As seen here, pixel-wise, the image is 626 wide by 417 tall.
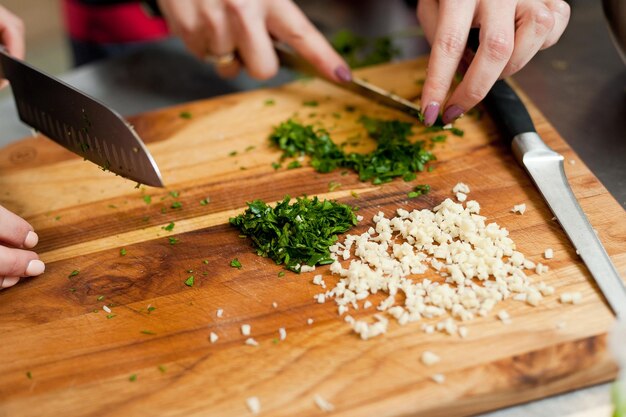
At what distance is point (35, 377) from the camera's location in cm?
132

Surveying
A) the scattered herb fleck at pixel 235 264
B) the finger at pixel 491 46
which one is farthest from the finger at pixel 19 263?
the finger at pixel 491 46

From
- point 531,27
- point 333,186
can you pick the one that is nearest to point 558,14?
point 531,27

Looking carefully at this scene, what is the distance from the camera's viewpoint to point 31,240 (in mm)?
1563

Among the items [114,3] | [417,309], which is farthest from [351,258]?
[114,3]

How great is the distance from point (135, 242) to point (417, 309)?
0.75m

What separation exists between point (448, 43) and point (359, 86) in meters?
0.47

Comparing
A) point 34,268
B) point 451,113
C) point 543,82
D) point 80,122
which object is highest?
point 80,122

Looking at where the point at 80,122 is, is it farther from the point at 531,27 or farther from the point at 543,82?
the point at 543,82

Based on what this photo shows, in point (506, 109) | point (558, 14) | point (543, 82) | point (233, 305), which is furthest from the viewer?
point (543, 82)

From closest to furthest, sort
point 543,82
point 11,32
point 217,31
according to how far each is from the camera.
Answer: point 11,32
point 217,31
point 543,82

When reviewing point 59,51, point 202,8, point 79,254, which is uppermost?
point 202,8

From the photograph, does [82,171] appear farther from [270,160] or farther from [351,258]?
[351,258]

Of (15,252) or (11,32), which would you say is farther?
(11,32)

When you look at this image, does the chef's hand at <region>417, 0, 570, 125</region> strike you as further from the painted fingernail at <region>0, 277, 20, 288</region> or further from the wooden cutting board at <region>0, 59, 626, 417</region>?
the painted fingernail at <region>0, 277, 20, 288</region>
